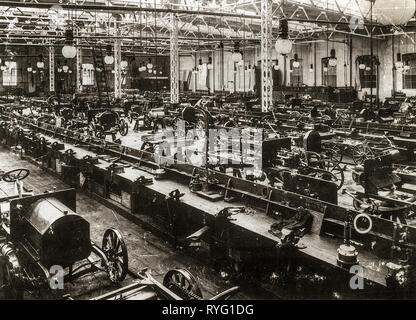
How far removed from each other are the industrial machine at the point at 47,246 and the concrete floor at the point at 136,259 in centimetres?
21

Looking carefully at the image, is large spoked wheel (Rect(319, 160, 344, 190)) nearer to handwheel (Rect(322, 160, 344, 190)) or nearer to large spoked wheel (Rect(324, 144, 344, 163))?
handwheel (Rect(322, 160, 344, 190))

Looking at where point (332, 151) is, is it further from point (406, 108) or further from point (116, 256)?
point (406, 108)

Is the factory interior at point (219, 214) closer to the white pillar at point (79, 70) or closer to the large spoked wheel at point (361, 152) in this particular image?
the large spoked wheel at point (361, 152)

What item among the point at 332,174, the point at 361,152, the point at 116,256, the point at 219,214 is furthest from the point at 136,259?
the point at 361,152

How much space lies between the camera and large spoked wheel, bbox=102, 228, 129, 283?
5754 mm

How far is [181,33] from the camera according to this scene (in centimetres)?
3134

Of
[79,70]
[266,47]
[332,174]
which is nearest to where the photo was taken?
[332,174]

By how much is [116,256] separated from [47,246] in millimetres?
944

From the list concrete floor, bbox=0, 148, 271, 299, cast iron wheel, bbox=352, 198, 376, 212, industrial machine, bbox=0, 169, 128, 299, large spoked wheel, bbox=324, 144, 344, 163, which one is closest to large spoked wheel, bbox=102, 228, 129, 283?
industrial machine, bbox=0, 169, 128, 299

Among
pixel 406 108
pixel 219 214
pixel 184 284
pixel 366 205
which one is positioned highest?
pixel 406 108

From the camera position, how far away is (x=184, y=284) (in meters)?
4.84

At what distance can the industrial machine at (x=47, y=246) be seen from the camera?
5344 millimetres

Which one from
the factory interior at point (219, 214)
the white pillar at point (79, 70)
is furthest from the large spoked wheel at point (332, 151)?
the white pillar at point (79, 70)
